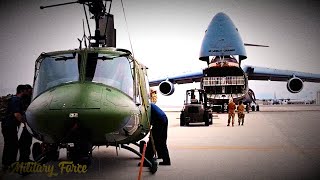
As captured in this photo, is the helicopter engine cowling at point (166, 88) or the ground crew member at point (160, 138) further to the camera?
the helicopter engine cowling at point (166, 88)

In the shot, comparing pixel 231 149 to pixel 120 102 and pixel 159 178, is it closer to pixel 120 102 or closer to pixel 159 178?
pixel 159 178

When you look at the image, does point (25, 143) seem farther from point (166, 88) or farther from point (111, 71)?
point (166, 88)

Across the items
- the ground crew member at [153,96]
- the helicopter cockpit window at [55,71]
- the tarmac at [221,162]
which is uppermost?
the helicopter cockpit window at [55,71]

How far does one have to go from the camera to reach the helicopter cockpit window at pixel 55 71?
17.8ft

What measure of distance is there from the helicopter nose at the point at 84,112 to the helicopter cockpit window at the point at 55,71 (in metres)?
0.33

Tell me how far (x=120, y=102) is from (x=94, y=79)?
636 millimetres

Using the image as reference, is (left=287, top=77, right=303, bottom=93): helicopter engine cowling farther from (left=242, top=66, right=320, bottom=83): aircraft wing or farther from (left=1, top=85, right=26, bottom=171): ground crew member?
(left=1, top=85, right=26, bottom=171): ground crew member

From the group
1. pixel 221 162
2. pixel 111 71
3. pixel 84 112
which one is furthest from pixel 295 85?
pixel 84 112

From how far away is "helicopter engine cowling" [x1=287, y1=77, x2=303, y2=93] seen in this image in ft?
94.7

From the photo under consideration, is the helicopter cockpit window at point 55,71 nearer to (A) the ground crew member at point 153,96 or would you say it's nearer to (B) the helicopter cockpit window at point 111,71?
(B) the helicopter cockpit window at point 111,71

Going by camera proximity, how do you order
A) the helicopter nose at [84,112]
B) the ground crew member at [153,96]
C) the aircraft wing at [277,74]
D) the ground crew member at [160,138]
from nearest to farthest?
1. the helicopter nose at [84,112]
2. the ground crew member at [160,138]
3. the ground crew member at [153,96]
4. the aircraft wing at [277,74]

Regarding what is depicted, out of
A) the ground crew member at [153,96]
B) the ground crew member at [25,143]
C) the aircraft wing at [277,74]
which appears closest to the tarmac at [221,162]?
the ground crew member at [25,143]

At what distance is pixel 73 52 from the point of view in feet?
18.6

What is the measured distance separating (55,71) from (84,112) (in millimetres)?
1273
